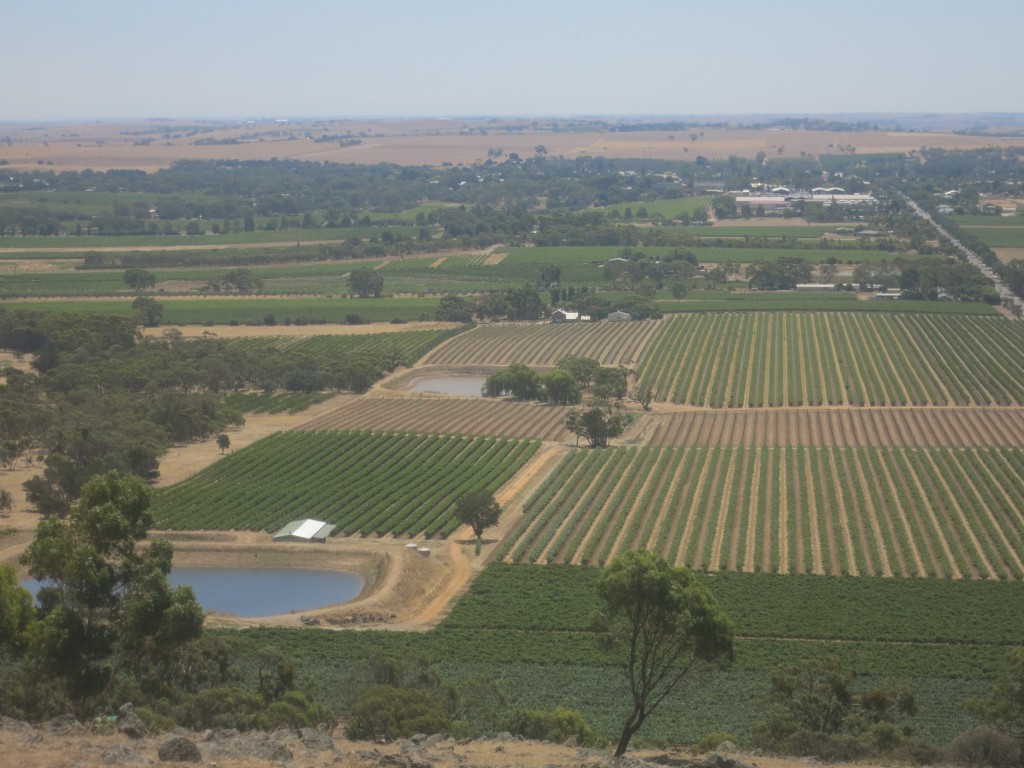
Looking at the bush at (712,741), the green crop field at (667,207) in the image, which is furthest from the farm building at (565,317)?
the bush at (712,741)

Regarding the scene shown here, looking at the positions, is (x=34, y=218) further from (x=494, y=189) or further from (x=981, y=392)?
(x=981, y=392)

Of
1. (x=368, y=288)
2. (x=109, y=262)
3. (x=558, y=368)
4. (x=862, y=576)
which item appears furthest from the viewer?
(x=109, y=262)

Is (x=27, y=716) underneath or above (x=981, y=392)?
above

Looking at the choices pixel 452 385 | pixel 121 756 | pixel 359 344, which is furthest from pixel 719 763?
pixel 359 344

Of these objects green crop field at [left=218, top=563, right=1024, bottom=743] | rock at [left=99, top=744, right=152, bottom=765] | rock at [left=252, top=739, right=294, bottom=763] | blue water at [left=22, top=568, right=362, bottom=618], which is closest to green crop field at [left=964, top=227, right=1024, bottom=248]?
green crop field at [left=218, top=563, right=1024, bottom=743]

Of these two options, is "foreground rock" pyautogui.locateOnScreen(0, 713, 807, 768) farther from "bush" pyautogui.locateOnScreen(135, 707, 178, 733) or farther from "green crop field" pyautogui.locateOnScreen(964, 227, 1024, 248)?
"green crop field" pyautogui.locateOnScreen(964, 227, 1024, 248)

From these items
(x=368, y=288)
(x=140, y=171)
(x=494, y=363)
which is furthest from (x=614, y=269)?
(x=140, y=171)
